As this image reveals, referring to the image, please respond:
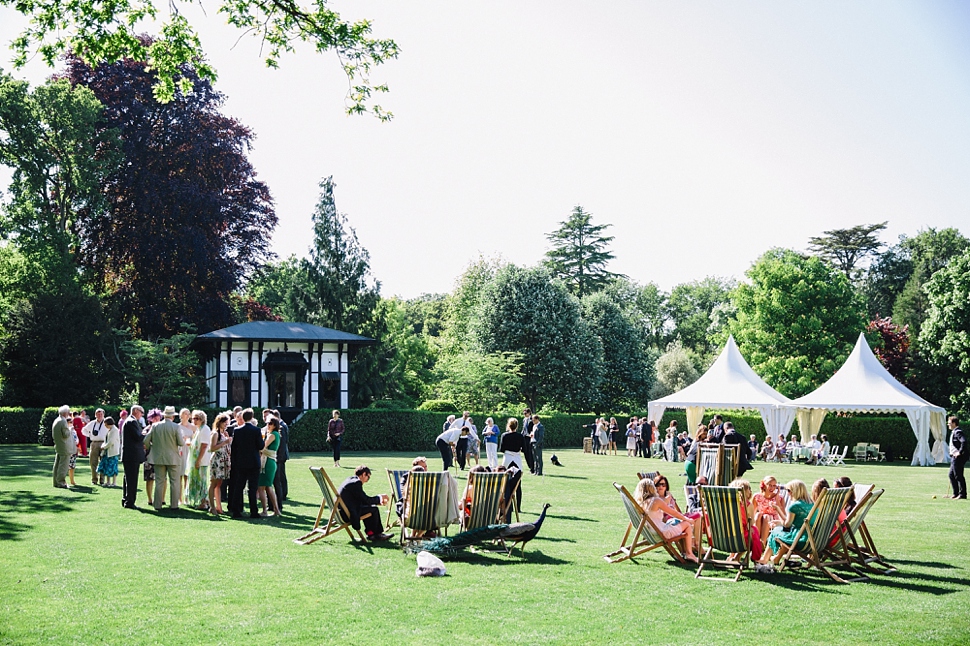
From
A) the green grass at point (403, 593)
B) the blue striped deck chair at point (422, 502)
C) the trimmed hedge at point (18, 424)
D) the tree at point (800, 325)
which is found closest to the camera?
the green grass at point (403, 593)

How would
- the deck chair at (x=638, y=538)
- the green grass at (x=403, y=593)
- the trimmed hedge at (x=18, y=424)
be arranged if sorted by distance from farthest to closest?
the trimmed hedge at (x=18, y=424) → the deck chair at (x=638, y=538) → the green grass at (x=403, y=593)

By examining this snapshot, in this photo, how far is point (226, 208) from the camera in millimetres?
42688

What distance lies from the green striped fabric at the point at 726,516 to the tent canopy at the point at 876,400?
1057 inches

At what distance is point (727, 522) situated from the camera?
9.92 meters

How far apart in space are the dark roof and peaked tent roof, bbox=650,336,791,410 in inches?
577

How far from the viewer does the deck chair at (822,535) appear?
9.73 m

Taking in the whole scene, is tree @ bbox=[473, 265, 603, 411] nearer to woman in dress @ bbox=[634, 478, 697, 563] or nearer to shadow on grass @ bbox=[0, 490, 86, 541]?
shadow on grass @ bbox=[0, 490, 86, 541]

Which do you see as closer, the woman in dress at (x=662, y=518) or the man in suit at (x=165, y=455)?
the woman in dress at (x=662, y=518)

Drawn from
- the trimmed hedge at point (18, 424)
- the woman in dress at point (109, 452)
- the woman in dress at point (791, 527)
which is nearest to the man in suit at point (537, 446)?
the woman in dress at point (109, 452)

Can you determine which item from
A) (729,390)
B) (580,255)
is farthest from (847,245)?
(729,390)

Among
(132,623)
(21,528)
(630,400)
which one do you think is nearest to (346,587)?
(132,623)

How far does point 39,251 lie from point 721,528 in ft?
118

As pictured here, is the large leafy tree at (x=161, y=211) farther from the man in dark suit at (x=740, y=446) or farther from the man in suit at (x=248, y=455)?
the man in dark suit at (x=740, y=446)

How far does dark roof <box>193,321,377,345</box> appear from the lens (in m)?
40.0
